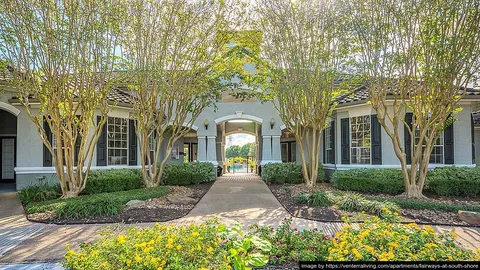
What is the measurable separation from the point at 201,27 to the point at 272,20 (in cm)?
249

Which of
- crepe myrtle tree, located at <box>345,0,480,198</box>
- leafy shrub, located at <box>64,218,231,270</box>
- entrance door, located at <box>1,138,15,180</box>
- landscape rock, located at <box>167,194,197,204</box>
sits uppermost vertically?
crepe myrtle tree, located at <box>345,0,480,198</box>

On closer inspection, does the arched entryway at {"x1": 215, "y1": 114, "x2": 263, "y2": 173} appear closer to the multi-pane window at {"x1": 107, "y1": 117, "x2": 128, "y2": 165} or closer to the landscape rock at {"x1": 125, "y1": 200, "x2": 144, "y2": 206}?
the multi-pane window at {"x1": 107, "y1": 117, "x2": 128, "y2": 165}

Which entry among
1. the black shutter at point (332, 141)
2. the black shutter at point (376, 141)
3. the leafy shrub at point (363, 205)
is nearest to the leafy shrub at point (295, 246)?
the leafy shrub at point (363, 205)

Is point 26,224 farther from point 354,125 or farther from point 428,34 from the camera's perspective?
point 354,125

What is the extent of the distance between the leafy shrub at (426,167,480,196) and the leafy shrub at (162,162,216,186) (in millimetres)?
9030

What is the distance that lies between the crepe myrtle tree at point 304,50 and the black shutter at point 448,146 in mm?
5291

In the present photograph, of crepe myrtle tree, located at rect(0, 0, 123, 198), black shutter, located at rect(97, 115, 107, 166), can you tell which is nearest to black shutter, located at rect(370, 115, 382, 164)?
crepe myrtle tree, located at rect(0, 0, 123, 198)

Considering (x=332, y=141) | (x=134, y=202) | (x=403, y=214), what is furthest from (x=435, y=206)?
(x=134, y=202)

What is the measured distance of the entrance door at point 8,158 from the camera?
13.8m

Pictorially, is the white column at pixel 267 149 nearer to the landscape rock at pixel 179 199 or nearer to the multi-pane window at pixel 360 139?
the multi-pane window at pixel 360 139

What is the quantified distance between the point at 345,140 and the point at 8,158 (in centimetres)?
1629

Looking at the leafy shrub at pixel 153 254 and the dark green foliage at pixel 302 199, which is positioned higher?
the leafy shrub at pixel 153 254

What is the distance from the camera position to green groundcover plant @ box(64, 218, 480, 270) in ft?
11.0

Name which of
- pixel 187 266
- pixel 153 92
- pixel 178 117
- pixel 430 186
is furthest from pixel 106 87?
pixel 430 186
